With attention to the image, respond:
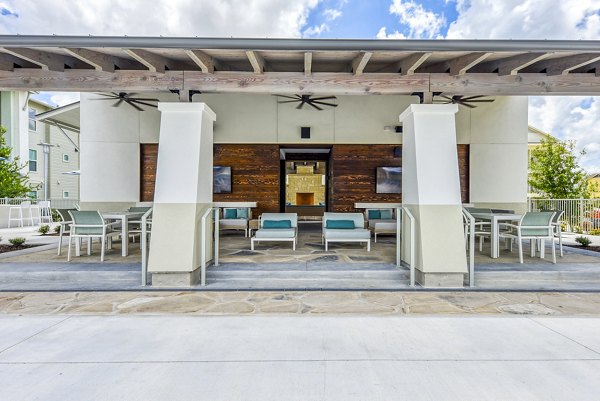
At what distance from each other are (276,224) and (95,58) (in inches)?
146

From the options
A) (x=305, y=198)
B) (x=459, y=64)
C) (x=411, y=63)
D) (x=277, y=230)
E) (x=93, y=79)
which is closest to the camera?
(x=411, y=63)

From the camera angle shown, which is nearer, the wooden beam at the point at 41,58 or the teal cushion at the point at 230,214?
the wooden beam at the point at 41,58

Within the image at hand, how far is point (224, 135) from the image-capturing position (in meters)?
9.02

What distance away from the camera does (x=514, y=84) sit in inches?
185

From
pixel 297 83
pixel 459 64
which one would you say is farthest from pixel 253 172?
pixel 459 64

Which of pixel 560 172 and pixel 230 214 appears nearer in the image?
pixel 230 214

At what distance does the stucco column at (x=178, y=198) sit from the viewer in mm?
4039

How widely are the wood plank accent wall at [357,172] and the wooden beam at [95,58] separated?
592 centimetres

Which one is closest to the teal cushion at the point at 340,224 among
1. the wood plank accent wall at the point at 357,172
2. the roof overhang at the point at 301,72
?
the roof overhang at the point at 301,72

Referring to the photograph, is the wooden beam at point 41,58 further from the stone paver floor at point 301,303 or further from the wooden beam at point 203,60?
the stone paver floor at point 301,303
